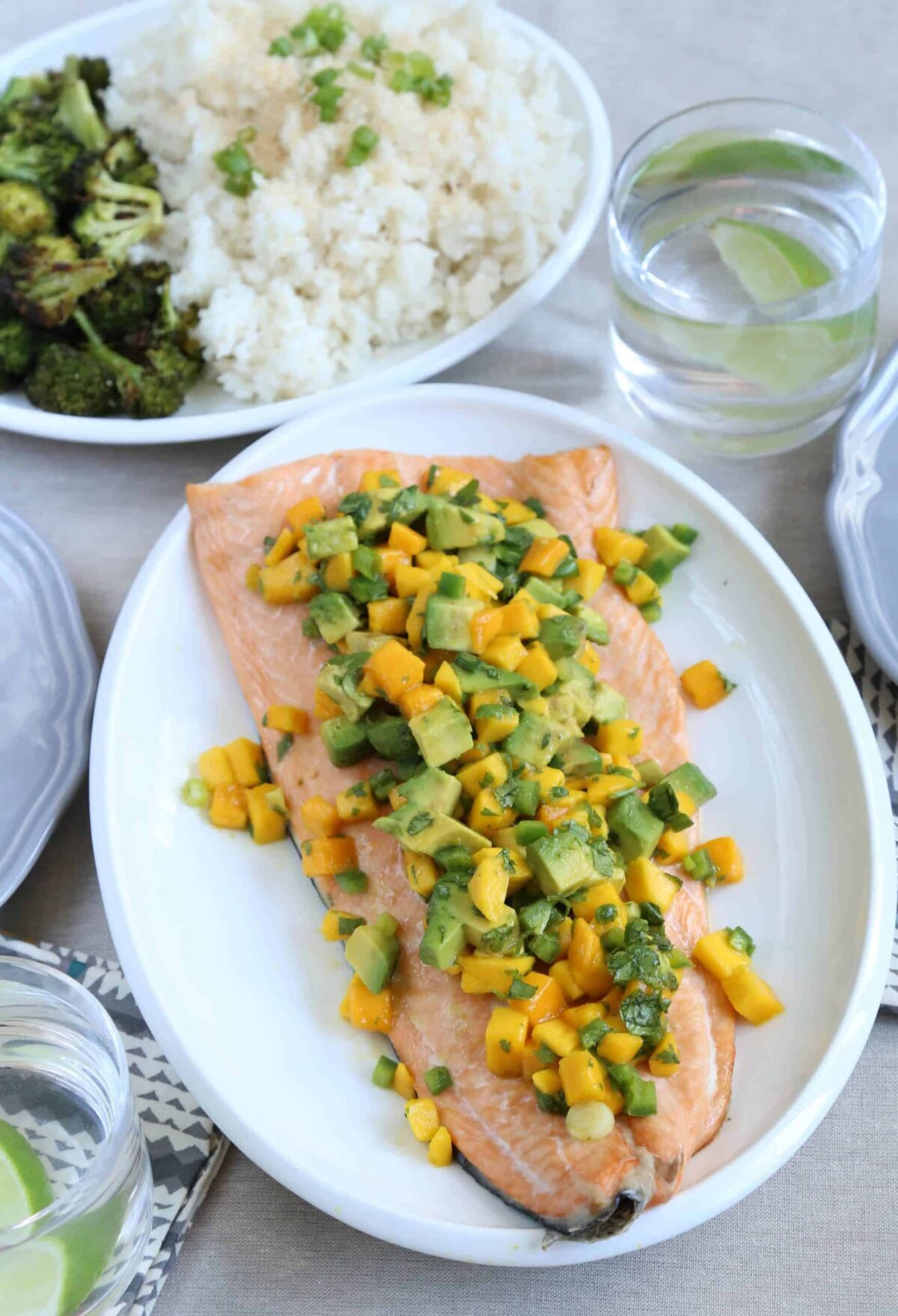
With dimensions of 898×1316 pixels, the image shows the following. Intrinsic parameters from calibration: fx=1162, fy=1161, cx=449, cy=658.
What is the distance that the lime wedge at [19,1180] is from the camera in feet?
4.83

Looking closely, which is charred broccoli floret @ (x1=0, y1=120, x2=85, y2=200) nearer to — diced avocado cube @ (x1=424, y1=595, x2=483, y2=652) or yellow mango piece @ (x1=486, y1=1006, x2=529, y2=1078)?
diced avocado cube @ (x1=424, y1=595, x2=483, y2=652)

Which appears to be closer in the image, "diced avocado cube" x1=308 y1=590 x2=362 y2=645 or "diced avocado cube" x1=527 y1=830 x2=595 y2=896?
"diced avocado cube" x1=527 y1=830 x2=595 y2=896

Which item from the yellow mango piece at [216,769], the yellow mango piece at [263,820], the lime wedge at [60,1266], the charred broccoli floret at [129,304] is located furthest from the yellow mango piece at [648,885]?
the charred broccoli floret at [129,304]

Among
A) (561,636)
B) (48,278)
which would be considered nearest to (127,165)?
(48,278)

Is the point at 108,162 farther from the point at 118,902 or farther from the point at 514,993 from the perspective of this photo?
the point at 514,993

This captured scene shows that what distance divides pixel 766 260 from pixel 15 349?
1.54 m

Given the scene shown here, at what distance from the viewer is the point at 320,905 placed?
6.01 ft

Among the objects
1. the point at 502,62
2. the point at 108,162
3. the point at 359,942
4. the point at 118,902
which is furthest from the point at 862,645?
the point at 108,162

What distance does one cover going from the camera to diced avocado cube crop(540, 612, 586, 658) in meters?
1.83

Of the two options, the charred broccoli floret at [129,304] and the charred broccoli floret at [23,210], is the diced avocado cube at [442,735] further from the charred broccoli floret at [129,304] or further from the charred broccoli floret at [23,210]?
the charred broccoli floret at [23,210]

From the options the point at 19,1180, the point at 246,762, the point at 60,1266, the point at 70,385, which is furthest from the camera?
the point at 70,385

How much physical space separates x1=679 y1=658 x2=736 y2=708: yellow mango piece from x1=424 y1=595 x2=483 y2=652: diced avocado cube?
0.45 metres

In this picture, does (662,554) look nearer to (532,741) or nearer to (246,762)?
(532,741)

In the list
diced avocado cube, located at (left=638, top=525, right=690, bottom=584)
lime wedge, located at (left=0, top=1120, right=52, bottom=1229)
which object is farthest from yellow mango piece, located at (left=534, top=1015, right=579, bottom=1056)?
diced avocado cube, located at (left=638, top=525, right=690, bottom=584)
